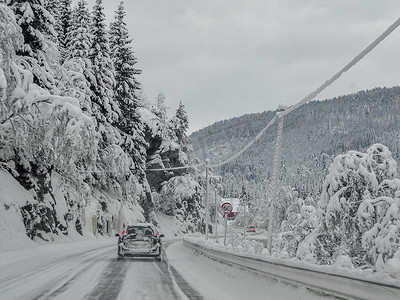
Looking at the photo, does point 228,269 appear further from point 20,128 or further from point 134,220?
point 134,220

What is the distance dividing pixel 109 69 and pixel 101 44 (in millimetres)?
2362

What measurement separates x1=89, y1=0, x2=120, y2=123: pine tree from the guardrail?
1311 inches

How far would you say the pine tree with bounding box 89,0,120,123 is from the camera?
42.2 meters

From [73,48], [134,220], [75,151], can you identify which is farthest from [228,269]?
[134,220]

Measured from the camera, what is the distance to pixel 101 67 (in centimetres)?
4281

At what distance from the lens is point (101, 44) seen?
43.0 meters

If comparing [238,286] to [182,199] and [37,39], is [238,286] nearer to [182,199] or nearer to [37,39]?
[37,39]

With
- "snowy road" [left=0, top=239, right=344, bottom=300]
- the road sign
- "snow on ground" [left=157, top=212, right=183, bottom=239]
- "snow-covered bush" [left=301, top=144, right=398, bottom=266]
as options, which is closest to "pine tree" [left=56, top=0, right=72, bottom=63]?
the road sign

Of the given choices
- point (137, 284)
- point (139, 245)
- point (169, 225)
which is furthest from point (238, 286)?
point (169, 225)

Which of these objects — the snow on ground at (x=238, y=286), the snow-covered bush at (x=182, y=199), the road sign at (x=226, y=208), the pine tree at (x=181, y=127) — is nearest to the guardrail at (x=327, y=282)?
the snow on ground at (x=238, y=286)

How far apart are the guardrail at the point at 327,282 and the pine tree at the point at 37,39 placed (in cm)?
1874

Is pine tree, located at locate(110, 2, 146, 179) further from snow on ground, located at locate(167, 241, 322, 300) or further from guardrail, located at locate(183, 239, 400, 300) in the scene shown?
guardrail, located at locate(183, 239, 400, 300)

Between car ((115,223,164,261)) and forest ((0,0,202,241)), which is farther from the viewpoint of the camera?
forest ((0,0,202,241))

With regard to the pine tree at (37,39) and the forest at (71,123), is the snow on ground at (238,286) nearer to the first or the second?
the forest at (71,123)
